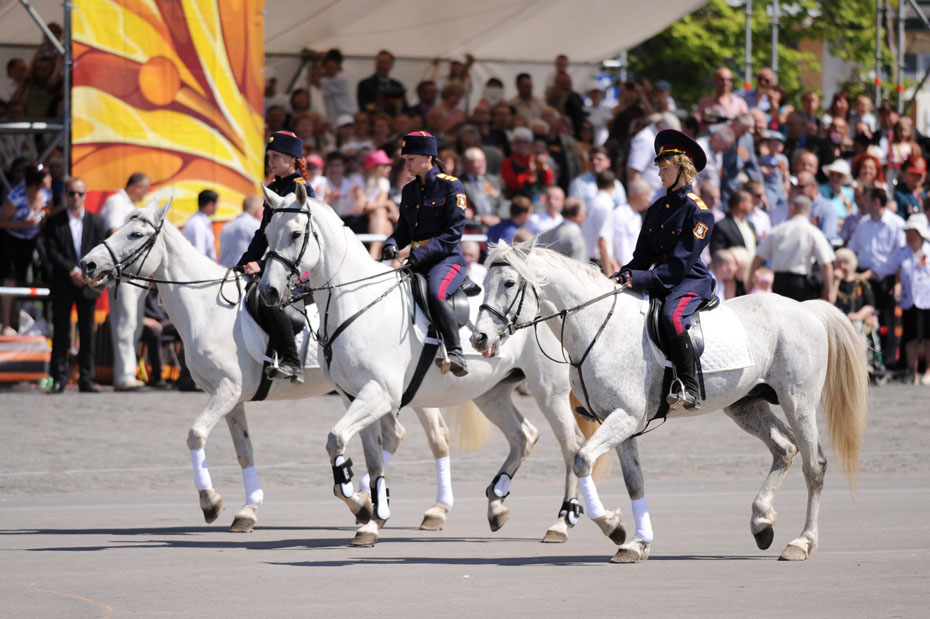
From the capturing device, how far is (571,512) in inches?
438

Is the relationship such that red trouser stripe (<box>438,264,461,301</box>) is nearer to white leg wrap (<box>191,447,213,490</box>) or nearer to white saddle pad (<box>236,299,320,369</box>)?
white saddle pad (<box>236,299,320,369</box>)

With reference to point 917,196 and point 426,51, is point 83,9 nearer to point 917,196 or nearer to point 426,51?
point 426,51

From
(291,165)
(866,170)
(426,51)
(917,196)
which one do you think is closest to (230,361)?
(291,165)

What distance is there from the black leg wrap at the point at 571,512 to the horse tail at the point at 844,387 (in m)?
1.85

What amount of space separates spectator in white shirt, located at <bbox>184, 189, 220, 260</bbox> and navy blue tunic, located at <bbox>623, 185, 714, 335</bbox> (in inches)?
408

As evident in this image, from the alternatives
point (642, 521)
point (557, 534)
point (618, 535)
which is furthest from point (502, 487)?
point (642, 521)

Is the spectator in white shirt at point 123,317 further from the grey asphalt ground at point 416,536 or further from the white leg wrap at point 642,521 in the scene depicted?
the white leg wrap at point 642,521

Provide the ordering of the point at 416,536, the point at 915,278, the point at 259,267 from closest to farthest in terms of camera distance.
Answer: the point at 416,536 → the point at 259,267 → the point at 915,278

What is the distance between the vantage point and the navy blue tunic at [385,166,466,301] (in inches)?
464

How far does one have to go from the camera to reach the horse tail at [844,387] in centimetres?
1134

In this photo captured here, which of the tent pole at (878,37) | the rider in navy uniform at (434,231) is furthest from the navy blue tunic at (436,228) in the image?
the tent pole at (878,37)

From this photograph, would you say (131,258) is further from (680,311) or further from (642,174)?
(642,174)

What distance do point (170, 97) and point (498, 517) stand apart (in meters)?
11.2

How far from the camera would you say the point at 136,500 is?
1342 cm
